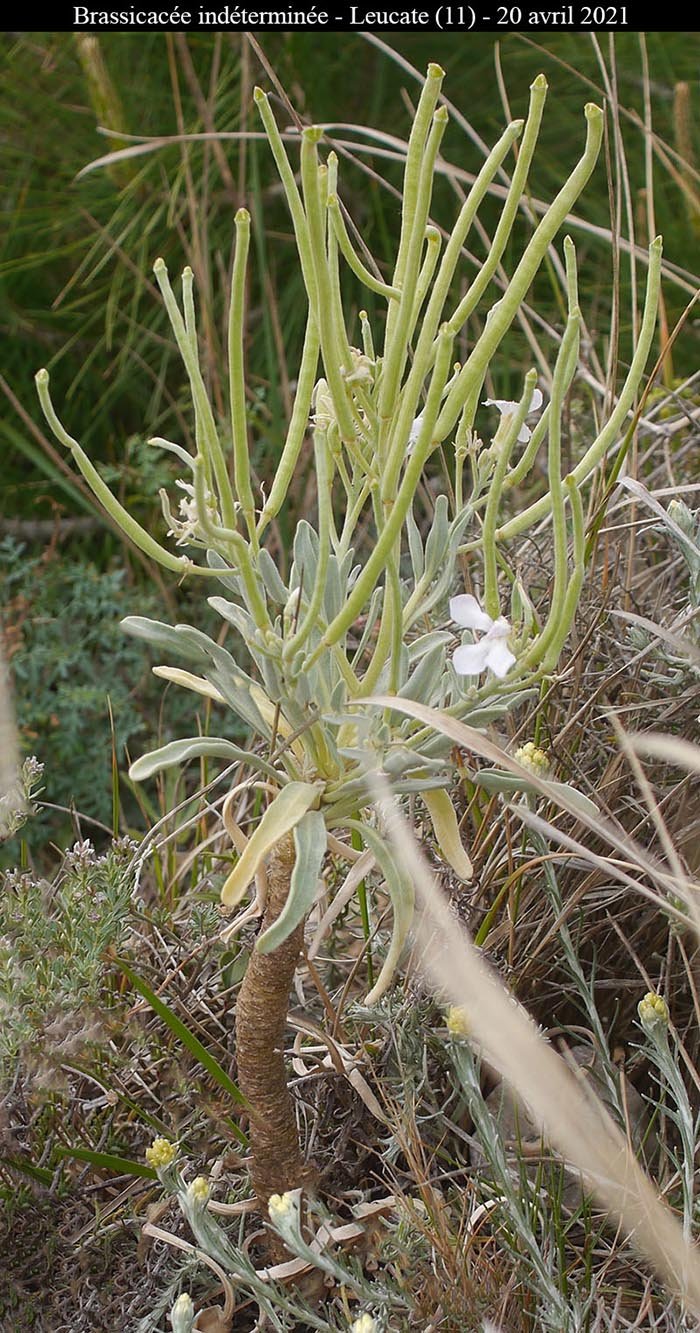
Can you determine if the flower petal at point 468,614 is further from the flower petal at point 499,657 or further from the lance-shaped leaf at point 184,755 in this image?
the lance-shaped leaf at point 184,755

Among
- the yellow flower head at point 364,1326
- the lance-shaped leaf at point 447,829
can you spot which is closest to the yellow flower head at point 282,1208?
the yellow flower head at point 364,1326

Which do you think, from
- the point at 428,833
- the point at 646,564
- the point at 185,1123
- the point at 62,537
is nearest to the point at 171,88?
the point at 62,537

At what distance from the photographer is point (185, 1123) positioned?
0.73m

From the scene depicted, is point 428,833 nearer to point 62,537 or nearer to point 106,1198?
point 106,1198

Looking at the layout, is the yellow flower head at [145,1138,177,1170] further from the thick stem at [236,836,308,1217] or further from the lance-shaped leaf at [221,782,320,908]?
the lance-shaped leaf at [221,782,320,908]

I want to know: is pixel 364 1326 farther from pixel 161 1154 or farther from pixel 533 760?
pixel 533 760

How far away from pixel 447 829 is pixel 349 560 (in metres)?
0.16

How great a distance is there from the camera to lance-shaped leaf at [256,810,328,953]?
0.48 metres

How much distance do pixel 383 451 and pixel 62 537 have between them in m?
1.15

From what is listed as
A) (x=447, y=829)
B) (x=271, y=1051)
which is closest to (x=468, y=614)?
(x=447, y=829)

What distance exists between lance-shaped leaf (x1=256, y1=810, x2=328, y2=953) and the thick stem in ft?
0.22

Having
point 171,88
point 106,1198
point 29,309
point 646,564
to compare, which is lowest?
point 106,1198

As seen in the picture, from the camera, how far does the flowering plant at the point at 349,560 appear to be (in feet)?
1.61

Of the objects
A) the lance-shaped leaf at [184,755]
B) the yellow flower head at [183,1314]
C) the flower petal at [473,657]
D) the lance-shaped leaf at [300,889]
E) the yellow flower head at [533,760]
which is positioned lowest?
the yellow flower head at [183,1314]
